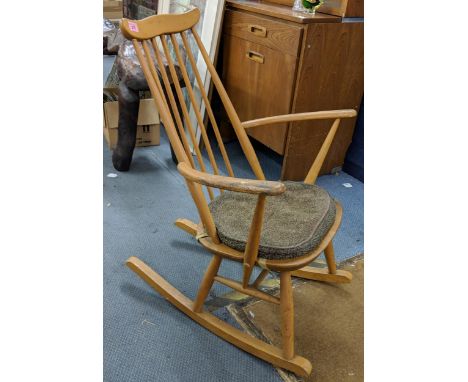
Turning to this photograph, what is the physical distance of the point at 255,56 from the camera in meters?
2.07

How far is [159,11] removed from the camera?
264cm

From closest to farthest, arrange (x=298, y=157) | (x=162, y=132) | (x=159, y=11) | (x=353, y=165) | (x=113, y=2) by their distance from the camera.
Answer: (x=298, y=157) < (x=353, y=165) < (x=159, y=11) < (x=162, y=132) < (x=113, y=2)

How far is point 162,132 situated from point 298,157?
3.72ft

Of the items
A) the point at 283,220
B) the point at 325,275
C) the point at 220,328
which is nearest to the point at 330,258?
the point at 325,275

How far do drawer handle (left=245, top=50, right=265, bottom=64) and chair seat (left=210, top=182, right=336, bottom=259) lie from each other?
903mm

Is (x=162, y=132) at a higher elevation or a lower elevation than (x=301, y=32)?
lower

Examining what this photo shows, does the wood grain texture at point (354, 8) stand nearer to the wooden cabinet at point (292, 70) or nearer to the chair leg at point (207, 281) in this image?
the wooden cabinet at point (292, 70)

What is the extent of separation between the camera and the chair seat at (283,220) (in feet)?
3.50

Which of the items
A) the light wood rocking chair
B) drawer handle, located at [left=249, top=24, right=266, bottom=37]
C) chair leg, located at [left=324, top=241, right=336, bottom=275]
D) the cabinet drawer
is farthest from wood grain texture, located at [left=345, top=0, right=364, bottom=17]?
chair leg, located at [left=324, top=241, right=336, bottom=275]

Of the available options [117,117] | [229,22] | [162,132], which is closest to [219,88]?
[229,22]

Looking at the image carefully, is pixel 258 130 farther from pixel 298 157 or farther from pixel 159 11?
pixel 159 11

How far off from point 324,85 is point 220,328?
131 cm
